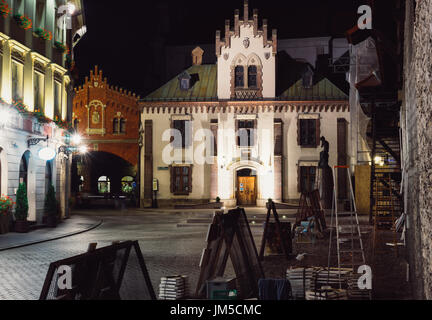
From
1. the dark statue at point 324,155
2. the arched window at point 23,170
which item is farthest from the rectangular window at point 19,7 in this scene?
the dark statue at point 324,155

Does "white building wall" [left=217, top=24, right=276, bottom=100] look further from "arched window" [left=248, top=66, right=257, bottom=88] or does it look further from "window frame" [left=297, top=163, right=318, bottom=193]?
"window frame" [left=297, top=163, right=318, bottom=193]

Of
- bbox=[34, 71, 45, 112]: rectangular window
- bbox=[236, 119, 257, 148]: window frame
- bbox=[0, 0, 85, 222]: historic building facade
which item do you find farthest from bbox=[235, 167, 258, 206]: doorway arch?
bbox=[34, 71, 45, 112]: rectangular window

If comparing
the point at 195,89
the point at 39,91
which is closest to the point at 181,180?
the point at 195,89

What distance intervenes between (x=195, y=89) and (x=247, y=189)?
919 cm

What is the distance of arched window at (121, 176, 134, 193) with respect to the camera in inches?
2087

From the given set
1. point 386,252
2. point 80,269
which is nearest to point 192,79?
point 386,252

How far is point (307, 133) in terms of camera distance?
132 feet

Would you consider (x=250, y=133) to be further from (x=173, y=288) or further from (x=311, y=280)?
(x=173, y=288)

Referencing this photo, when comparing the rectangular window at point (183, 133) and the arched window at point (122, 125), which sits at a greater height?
the arched window at point (122, 125)

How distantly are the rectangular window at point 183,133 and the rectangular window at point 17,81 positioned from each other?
62.3ft

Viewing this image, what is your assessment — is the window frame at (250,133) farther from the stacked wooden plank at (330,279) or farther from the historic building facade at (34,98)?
the stacked wooden plank at (330,279)

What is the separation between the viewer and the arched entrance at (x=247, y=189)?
40719mm
